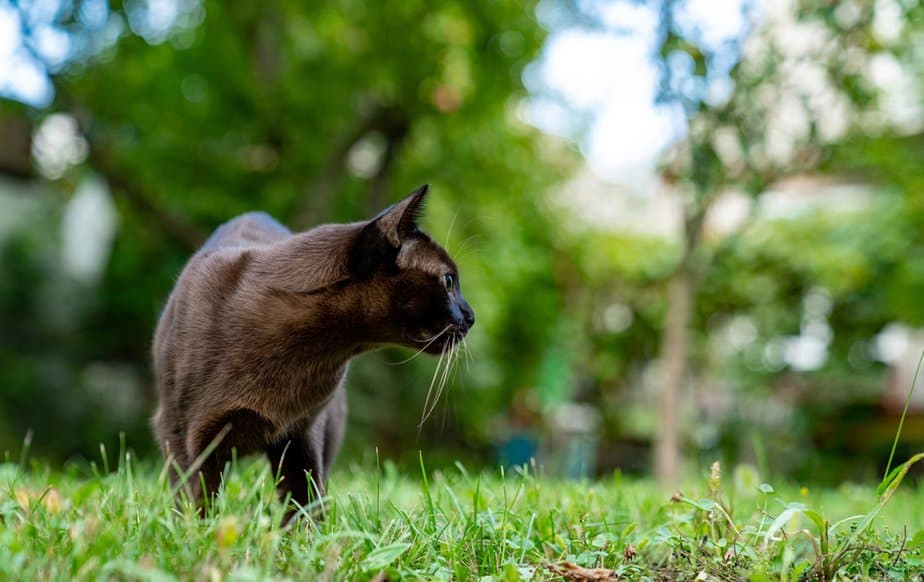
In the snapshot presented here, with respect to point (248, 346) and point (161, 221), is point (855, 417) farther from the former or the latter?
point (248, 346)

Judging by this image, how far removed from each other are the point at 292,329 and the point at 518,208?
7802 mm

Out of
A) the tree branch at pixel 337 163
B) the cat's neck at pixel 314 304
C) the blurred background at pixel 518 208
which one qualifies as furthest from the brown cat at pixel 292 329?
the tree branch at pixel 337 163

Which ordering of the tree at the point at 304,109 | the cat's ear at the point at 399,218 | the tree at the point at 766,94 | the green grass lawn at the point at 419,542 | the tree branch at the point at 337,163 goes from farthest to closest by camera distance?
the tree branch at the point at 337,163, the tree at the point at 304,109, the tree at the point at 766,94, the cat's ear at the point at 399,218, the green grass lawn at the point at 419,542

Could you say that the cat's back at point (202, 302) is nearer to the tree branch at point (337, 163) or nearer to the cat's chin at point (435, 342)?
the cat's chin at point (435, 342)

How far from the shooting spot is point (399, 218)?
7.00 ft

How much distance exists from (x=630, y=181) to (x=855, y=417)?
4.66 metres

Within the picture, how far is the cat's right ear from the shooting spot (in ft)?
6.97

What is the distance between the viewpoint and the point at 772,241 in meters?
10.4

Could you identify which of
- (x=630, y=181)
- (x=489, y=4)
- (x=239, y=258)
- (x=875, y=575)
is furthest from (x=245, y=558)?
(x=630, y=181)

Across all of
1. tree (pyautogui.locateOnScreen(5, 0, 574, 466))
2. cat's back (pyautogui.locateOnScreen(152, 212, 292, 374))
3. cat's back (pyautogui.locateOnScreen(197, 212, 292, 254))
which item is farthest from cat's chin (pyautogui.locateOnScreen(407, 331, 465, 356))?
tree (pyautogui.locateOnScreen(5, 0, 574, 466))

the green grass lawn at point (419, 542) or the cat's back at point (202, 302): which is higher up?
the cat's back at point (202, 302)

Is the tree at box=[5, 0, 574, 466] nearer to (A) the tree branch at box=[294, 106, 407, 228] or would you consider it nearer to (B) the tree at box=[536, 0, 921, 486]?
(A) the tree branch at box=[294, 106, 407, 228]

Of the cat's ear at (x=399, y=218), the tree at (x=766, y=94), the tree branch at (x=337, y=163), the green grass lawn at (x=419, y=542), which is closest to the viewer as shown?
the green grass lawn at (x=419, y=542)

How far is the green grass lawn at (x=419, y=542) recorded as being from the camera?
1.37 meters
